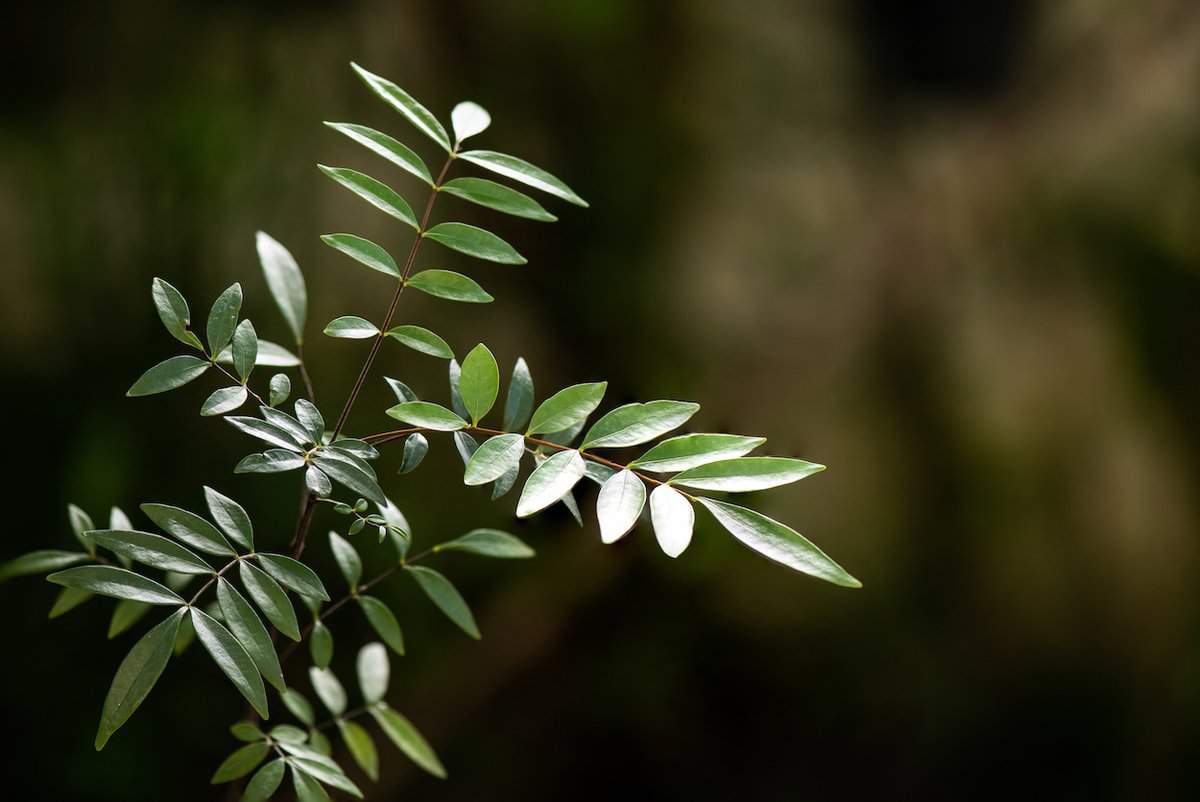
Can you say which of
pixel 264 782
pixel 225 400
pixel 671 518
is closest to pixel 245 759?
pixel 264 782

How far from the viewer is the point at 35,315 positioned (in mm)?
1133

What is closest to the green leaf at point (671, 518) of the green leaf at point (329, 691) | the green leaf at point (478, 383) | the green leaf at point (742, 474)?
the green leaf at point (742, 474)

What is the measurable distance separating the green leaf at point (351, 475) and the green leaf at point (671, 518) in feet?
0.53

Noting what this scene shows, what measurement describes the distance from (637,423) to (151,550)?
294 mm

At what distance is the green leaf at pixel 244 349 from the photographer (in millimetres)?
558

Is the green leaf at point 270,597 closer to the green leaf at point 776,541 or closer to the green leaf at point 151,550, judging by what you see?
the green leaf at point 151,550

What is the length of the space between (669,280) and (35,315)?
0.87 meters

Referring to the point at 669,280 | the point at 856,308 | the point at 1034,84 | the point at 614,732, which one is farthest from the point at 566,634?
the point at 1034,84

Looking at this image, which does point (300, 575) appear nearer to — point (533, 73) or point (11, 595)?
point (11, 595)

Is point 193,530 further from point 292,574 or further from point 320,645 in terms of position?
point 320,645

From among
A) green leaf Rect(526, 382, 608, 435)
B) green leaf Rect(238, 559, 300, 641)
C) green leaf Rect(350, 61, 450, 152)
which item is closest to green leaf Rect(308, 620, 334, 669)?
green leaf Rect(238, 559, 300, 641)

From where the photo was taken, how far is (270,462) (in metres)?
0.51

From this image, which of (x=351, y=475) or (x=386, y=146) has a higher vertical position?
(x=386, y=146)

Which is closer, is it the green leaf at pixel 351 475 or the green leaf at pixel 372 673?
the green leaf at pixel 351 475
